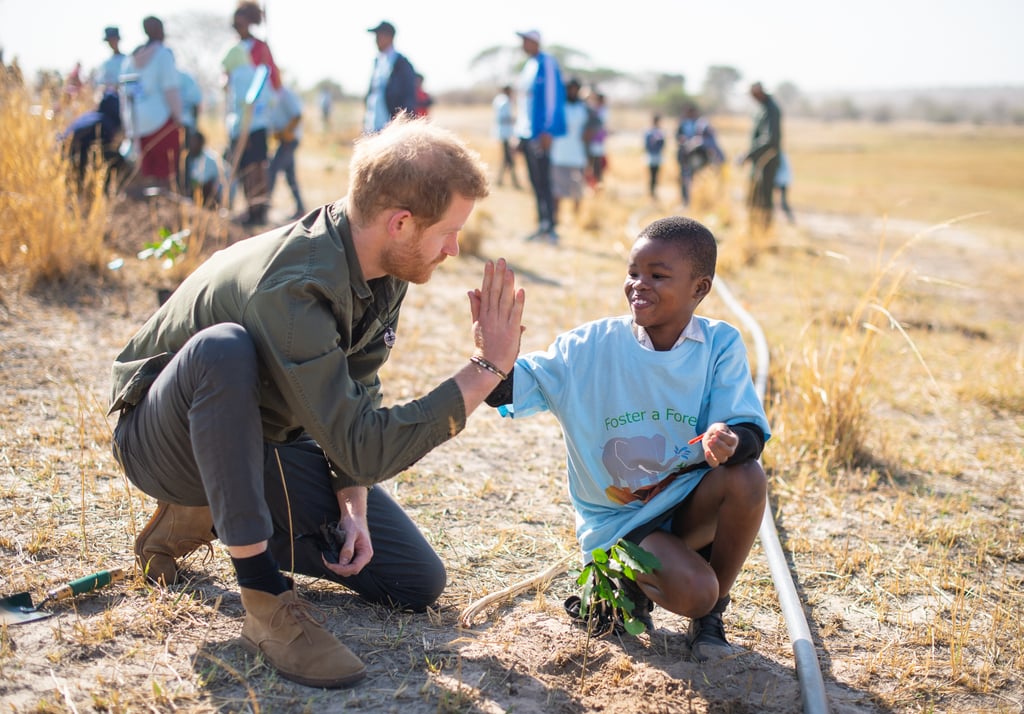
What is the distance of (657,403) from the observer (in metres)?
2.62

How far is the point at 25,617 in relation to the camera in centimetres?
242

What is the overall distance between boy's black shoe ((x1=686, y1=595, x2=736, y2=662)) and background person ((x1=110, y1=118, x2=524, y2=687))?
0.95m

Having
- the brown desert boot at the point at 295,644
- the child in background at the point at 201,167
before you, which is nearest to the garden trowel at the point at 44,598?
the brown desert boot at the point at 295,644

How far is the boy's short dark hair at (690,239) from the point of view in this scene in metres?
2.63

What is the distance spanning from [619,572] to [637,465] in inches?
13.9

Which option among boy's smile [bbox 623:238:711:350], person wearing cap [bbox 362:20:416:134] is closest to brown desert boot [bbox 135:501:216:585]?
boy's smile [bbox 623:238:711:350]

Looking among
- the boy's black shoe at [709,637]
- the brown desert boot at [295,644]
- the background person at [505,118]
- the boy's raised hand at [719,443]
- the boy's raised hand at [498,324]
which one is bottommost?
the boy's black shoe at [709,637]

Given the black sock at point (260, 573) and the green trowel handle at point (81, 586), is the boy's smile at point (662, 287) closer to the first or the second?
the black sock at point (260, 573)

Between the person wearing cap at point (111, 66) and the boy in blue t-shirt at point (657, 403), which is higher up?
the person wearing cap at point (111, 66)

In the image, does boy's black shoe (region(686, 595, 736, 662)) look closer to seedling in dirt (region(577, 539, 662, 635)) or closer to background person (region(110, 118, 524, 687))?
seedling in dirt (region(577, 539, 662, 635))

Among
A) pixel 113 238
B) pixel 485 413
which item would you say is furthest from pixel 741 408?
pixel 113 238

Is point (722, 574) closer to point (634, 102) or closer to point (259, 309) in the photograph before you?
point (259, 309)

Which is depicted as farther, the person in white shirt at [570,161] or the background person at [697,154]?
the background person at [697,154]

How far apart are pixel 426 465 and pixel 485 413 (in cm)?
77
